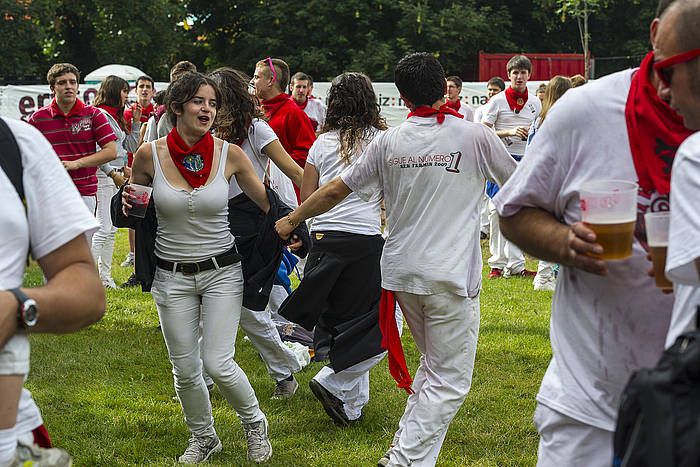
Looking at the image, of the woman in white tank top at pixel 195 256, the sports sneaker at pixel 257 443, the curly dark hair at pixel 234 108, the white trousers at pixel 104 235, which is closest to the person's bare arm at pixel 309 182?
the curly dark hair at pixel 234 108

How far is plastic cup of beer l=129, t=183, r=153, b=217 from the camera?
5426 millimetres

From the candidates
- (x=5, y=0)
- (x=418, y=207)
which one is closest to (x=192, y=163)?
(x=418, y=207)

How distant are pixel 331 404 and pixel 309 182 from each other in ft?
4.71

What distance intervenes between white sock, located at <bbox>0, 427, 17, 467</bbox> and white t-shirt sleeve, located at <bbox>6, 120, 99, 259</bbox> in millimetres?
411

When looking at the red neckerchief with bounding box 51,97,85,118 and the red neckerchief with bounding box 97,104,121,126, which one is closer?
the red neckerchief with bounding box 51,97,85,118

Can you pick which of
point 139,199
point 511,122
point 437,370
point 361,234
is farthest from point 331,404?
point 511,122

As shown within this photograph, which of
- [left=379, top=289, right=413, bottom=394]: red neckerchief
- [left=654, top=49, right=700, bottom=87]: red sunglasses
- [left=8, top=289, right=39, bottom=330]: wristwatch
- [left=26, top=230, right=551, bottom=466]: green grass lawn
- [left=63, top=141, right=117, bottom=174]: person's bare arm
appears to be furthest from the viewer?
[left=63, top=141, right=117, bottom=174]: person's bare arm

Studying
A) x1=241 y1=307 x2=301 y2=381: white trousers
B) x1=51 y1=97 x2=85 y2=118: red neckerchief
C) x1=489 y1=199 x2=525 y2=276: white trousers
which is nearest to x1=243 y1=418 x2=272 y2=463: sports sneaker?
x1=241 y1=307 x2=301 y2=381: white trousers

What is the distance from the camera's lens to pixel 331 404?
21.3ft

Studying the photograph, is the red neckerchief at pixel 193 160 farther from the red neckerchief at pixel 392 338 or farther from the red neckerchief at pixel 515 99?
the red neckerchief at pixel 515 99

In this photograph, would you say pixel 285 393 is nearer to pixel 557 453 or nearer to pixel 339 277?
pixel 339 277

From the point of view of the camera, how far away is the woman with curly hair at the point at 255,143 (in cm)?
692

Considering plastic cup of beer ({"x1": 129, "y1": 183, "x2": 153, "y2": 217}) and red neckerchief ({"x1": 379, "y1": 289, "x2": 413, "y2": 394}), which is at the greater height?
plastic cup of beer ({"x1": 129, "y1": 183, "x2": 153, "y2": 217})

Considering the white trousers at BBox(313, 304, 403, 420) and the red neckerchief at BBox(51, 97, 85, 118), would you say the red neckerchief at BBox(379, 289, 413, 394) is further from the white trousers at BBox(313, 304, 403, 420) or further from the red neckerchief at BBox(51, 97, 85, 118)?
the red neckerchief at BBox(51, 97, 85, 118)
